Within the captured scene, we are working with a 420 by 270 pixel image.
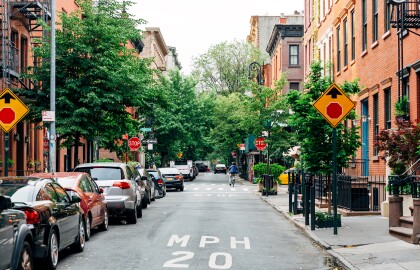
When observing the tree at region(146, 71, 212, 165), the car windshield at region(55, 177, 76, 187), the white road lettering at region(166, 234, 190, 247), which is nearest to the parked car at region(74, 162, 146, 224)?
the white road lettering at region(166, 234, 190, 247)

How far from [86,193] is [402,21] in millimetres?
9360

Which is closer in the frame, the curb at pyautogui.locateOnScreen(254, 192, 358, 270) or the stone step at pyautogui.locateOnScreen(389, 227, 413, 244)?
the curb at pyautogui.locateOnScreen(254, 192, 358, 270)

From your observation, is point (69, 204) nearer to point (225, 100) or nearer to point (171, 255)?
Answer: point (171, 255)

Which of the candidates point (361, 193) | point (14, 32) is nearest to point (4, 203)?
point (361, 193)

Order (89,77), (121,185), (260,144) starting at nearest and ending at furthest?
1. (121,185)
2. (89,77)
3. (260,144)

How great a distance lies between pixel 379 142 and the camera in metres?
17.9

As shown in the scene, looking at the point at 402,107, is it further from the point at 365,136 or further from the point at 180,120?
the point at 180,120

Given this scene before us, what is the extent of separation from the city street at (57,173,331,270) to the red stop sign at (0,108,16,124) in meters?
3.30

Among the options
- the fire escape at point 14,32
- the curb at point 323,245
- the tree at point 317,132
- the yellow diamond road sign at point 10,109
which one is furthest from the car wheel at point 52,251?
the fire escape at point 14,32

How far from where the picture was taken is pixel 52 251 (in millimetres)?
11172

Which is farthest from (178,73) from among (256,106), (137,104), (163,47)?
(137,104)

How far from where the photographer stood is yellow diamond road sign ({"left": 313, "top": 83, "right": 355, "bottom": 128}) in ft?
55.0

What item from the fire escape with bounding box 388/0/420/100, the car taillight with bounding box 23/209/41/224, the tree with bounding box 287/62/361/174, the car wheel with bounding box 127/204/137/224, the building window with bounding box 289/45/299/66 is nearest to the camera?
the car taillight with bounding box 23/209/41/224

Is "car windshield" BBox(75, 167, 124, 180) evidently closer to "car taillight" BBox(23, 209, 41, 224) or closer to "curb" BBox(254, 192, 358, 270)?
"curb" BBox(254, 192, 358, 270)
